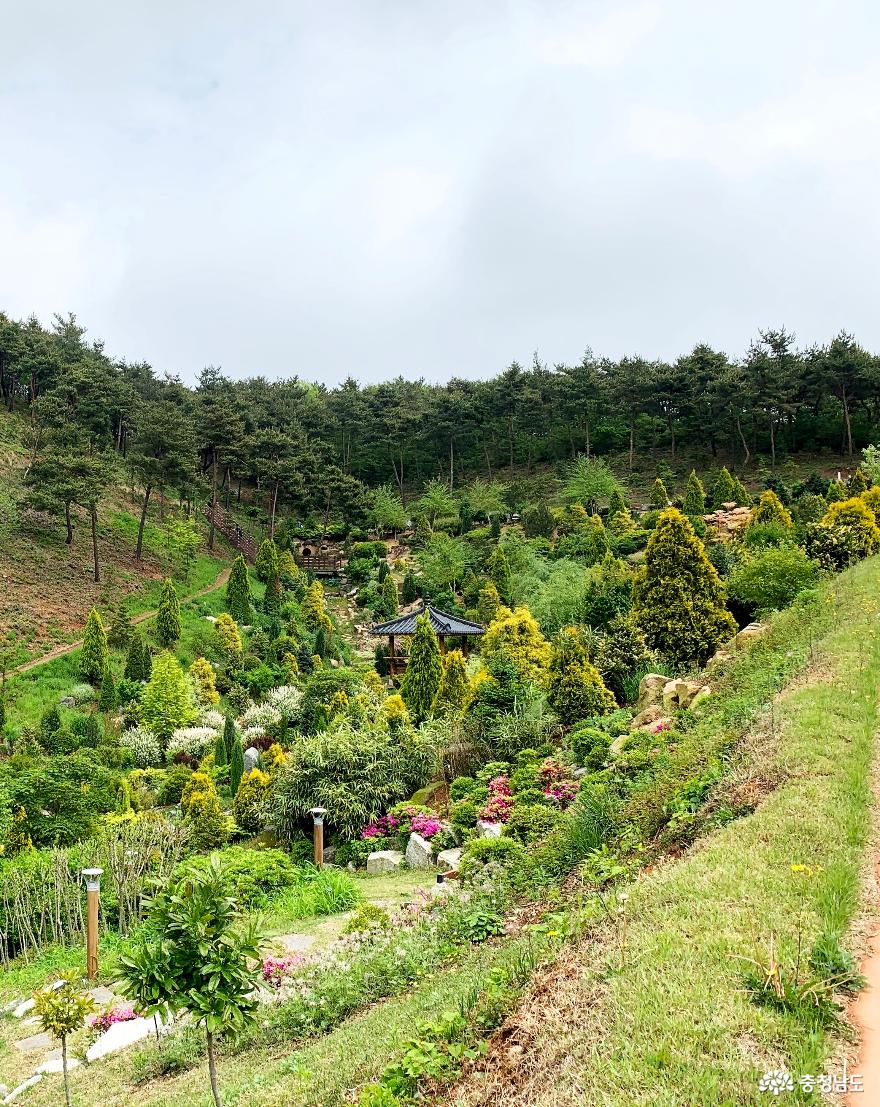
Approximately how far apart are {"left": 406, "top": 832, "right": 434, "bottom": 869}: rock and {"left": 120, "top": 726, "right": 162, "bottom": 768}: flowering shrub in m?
9.84

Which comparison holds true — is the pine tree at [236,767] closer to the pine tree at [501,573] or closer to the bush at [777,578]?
the bush at [777,578]

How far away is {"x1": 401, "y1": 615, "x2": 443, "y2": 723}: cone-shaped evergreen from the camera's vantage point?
16344 millimetres

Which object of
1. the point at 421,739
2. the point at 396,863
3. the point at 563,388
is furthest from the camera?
the point at 563,388

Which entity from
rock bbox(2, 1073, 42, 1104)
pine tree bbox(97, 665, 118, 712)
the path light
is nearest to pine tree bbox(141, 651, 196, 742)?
pine tree bbox(97, 665, 118, 712)

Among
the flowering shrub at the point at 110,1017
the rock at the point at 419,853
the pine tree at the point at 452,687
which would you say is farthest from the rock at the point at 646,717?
the flowering shrub at the point at 110,1017

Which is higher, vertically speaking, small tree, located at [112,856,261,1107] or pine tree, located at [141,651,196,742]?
small tree, located at [112,856,261,1107]

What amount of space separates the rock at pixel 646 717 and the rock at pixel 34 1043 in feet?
26.1

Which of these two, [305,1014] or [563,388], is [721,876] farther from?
[563,388]

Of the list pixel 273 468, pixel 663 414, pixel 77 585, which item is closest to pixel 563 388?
pixel 663 414

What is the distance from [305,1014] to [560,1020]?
3082 mm

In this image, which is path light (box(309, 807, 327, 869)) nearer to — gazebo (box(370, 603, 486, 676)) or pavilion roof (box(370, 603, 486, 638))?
gazebo (box(370, 603, 486, 676))

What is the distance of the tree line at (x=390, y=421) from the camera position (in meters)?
31.2

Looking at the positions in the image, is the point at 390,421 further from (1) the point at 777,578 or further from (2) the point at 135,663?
(1) the point at 777,578

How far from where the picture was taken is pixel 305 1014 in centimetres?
555
